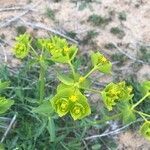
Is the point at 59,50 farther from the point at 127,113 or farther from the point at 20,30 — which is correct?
the point at 20,30

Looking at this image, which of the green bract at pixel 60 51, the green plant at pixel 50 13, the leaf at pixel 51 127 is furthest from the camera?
the green plant at pixel 50 13

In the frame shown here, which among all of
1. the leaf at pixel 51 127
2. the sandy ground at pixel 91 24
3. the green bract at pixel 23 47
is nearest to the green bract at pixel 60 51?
the green bract at pixel 23 47

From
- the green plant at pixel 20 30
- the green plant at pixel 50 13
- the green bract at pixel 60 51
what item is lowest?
the green plant at pixel 20 30

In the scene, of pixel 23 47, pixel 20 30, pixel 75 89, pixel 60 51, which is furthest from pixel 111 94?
pixel 20 30

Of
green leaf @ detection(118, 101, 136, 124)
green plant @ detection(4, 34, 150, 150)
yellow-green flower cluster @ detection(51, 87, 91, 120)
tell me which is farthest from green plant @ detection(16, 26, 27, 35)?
yellow-green flower cluster @ detection(51, 87, 91, 120)

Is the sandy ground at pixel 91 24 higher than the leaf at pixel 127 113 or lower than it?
lower

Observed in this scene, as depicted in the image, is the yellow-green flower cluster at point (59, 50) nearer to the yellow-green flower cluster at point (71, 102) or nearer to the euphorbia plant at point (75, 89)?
the euphorbia plant at point (75, 89)
